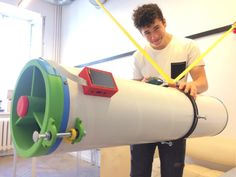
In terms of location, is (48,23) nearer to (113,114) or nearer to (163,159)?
(163,159)

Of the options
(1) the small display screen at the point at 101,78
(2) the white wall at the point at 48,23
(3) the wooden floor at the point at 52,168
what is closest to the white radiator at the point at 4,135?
(3) the wooden floor at the point at 52,168

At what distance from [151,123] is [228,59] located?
1549 millimetres

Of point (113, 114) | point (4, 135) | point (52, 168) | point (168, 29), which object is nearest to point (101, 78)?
point (113, 114)

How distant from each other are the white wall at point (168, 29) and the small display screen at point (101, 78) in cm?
164

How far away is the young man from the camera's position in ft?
3.52

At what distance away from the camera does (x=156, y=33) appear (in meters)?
1.21

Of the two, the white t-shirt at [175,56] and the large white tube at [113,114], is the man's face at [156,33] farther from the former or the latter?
the large white tube at [113,114]

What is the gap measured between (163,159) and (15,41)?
13.1ft

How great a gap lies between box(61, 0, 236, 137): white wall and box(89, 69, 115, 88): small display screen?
5.39ft

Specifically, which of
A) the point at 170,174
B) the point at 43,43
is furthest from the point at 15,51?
the point at 170,174

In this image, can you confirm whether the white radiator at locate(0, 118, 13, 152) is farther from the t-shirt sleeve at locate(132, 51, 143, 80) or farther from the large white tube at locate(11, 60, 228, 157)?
the large white tube at locate(11, 60, 228, 157)

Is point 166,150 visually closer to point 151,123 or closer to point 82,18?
point 151,123

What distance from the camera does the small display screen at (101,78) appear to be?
0.60 meters

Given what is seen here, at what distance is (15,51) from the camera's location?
419 cm
